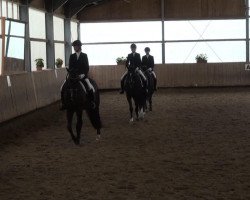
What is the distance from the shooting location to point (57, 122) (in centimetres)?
1402

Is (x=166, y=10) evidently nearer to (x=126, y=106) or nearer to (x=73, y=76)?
(x=126, y=106)

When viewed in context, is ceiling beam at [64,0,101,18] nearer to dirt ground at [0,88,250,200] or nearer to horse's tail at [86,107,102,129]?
dirt ground at [0,88,250,200]

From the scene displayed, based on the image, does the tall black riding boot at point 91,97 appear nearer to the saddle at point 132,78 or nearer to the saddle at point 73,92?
the saddle at point 73,92

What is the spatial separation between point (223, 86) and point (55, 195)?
829 inches

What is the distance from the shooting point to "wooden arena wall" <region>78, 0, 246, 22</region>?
2769 cm

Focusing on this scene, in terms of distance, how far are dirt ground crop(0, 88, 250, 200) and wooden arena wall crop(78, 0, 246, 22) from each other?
13593 mm

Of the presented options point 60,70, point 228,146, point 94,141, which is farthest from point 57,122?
point 60,70

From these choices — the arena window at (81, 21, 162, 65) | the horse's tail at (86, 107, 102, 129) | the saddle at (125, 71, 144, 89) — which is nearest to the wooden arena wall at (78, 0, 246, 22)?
the arena window at (81, 21, 162, 65)

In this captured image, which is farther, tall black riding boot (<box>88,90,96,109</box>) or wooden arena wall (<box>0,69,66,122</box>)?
wooden arena wall (<box>0,69,66,122</box>)

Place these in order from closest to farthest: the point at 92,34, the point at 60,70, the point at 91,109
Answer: the point at 91,109, the point at 60,70, the point at 92,34

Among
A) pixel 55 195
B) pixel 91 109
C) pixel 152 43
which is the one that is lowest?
pixel 55 195

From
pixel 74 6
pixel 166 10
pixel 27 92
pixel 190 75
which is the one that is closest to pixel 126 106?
pixel 27 92

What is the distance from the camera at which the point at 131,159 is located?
8.48m

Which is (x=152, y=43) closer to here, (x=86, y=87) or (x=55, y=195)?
(x=86, y=87)
